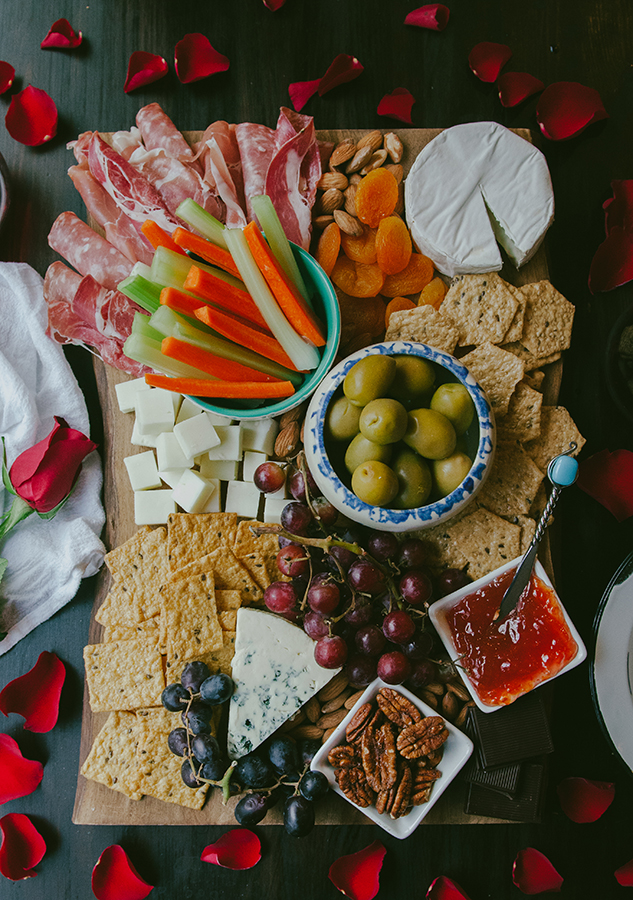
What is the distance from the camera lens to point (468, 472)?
1.12 metres

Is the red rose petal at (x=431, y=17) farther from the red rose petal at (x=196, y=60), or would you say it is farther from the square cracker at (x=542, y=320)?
the square cracker at (x=542, y=320)

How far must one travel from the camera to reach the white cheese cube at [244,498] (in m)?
1.41

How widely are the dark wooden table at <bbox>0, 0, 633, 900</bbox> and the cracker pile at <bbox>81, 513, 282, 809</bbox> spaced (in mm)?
149

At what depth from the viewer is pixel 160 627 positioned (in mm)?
1370

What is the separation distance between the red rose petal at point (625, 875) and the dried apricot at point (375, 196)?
164 cm

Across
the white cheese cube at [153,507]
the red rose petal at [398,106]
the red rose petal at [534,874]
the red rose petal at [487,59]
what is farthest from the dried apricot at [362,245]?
the red rose petal at [534,874]

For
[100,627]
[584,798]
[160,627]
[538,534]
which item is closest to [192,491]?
[160,627]

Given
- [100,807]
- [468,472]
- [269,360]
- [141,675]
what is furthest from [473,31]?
[100,807]

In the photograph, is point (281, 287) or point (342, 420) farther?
point (281, 287)

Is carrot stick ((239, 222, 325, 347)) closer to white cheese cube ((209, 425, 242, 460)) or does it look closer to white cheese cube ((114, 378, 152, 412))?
white cheese cube ((209, 425, 242, 460))

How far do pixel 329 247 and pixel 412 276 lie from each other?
205mm

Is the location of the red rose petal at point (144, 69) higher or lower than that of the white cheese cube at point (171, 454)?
higher

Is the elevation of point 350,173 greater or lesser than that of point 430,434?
greater

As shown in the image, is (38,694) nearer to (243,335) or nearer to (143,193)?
(243,335)
